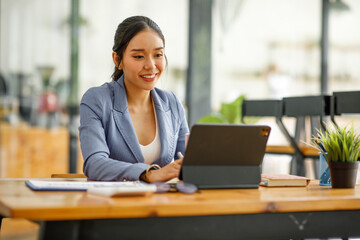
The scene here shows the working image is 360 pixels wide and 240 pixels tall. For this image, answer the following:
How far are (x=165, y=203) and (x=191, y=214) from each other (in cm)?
7

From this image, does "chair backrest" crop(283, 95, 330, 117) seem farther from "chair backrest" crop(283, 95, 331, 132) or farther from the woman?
the woman

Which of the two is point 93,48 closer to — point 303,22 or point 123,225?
point 303,22

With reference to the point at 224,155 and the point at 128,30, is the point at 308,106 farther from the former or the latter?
the point at 224,155

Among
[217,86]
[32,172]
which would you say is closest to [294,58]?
[217,86]

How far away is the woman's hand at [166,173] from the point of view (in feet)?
5.45

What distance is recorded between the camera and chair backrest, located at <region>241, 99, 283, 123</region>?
328cm

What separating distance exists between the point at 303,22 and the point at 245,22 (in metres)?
0.57

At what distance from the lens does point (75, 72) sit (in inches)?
226

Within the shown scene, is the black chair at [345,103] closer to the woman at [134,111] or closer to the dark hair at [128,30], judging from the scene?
the woman at [134,111]

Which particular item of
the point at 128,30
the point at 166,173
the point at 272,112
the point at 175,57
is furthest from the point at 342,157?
the point at 175,57

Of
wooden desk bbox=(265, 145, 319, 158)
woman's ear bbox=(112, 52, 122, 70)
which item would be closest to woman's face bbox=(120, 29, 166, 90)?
woman's ear bbox=(112, 52, 122, 70)

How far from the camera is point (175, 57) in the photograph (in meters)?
5.32

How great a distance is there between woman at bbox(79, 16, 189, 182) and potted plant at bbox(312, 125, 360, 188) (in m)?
0.64

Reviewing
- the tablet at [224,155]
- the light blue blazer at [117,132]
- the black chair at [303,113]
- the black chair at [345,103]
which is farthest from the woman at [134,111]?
the black chair at [345,103]
